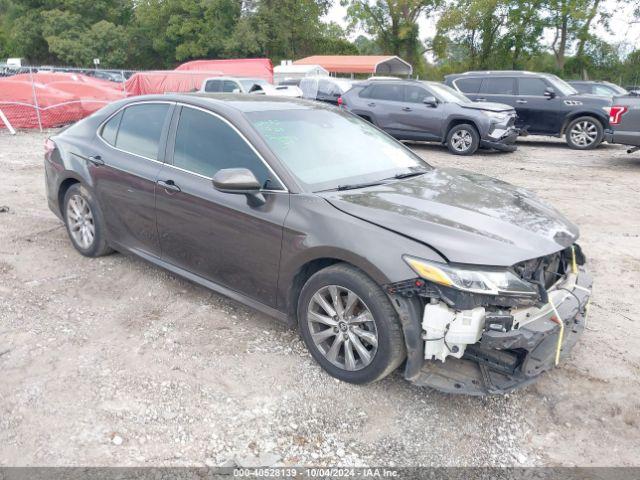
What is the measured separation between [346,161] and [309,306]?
44.5 inches

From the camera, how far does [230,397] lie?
310 cm

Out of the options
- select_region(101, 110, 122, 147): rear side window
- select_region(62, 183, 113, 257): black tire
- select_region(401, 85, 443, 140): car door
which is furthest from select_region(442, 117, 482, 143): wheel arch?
select_region(62, 183, 113, 257): black tire

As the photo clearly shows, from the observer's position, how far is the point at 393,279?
2.85m

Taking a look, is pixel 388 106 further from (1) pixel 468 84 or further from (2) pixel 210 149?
(2) pixel 210 149

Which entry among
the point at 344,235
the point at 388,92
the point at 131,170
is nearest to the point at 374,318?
the point at 344,235

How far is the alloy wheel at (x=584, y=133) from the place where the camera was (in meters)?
13.1

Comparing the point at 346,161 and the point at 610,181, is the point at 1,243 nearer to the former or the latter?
the point at 346,161

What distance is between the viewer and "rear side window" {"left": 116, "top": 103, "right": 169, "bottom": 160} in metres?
4.25

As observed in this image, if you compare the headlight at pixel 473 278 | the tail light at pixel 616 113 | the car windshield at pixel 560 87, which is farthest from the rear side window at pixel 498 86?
the headlight at pixel 473 278

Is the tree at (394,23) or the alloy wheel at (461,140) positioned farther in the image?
the tree at (394,23)

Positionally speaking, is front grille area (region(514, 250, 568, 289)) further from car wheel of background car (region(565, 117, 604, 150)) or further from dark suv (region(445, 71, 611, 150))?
car wheel of background car (region(565, 117, 604, 150))

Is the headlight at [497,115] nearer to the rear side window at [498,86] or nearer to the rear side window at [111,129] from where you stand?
the rear side window at [498,86]

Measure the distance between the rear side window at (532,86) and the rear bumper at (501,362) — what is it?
39.2 feet

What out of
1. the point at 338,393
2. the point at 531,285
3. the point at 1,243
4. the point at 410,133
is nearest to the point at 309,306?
the point at 338,393
